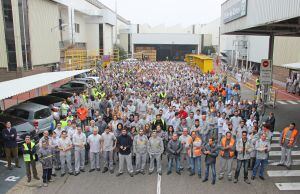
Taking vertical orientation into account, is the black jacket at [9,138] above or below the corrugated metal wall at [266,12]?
below

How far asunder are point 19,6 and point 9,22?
5.95 ft

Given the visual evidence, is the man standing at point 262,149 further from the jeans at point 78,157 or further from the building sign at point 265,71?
the building sign at point 265,71

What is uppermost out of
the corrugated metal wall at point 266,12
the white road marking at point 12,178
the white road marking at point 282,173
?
the corrugated metal wall at point 266,12

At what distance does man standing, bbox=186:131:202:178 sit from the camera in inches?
363

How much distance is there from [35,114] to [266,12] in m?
11.1

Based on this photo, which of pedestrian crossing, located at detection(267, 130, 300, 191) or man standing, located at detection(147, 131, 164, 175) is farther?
man standing, located at detection(147, 131, 164, 175)

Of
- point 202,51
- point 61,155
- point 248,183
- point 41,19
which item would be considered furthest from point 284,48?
point 202,51

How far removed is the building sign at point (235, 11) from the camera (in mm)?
16328

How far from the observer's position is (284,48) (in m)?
34.6

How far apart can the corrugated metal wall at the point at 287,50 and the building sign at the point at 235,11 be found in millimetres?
14594

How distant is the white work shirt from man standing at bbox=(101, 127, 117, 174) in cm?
16

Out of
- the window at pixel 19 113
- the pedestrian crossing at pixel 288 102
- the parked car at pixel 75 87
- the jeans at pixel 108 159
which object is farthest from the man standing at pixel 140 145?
the pedestrian crossing at pixel 288 102

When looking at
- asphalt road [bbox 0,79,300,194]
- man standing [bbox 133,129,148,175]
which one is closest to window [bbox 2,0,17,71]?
asphalt road [bbox 0,79,300,194]

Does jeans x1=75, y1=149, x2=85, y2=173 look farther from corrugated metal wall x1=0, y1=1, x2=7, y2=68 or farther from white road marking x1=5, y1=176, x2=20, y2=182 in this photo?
corrugated metal wall x1=0, y1=1, x2=7, y2=68
